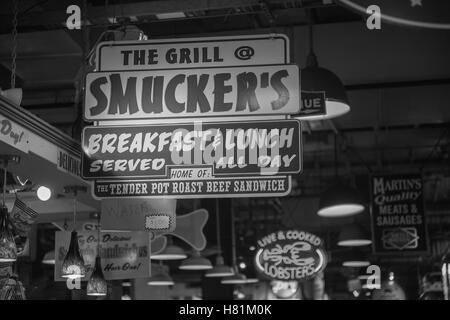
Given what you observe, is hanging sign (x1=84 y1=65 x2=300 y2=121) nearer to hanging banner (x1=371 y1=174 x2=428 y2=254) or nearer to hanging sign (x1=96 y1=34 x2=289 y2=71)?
hanging sign (x1=96 y1=34 x2=289 y2=71)

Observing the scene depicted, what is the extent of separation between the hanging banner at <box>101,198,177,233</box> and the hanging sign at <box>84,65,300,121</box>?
2.36 feet

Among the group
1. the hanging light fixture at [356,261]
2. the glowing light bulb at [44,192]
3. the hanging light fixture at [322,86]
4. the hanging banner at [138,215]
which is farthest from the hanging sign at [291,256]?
the hanging light fixture at [356,261]

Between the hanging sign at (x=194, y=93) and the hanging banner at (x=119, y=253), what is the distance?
115 inches

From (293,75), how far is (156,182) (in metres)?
1.10

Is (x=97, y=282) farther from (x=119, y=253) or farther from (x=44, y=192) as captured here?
(x=44, y=192)

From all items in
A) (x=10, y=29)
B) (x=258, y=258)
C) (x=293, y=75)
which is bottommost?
(x=258, y=258)

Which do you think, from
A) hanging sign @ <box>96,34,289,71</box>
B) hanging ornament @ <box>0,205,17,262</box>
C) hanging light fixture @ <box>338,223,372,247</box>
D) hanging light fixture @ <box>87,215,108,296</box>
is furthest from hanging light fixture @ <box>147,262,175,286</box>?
hanging sign @ <box>96,34,289,71</box>

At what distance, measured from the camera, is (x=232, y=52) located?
4938 millimetres

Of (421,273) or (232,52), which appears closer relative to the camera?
(232,52)

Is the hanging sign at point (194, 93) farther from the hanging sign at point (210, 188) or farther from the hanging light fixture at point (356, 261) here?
the hanging light fixture at point (356, 261)

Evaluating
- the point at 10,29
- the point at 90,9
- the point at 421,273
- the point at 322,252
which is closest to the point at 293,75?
the point at 90,9

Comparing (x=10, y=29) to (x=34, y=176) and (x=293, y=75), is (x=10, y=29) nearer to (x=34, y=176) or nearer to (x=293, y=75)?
(x=34, y=176)

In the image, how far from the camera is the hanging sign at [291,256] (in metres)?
10.1

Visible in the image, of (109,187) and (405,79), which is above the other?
(405,79)
